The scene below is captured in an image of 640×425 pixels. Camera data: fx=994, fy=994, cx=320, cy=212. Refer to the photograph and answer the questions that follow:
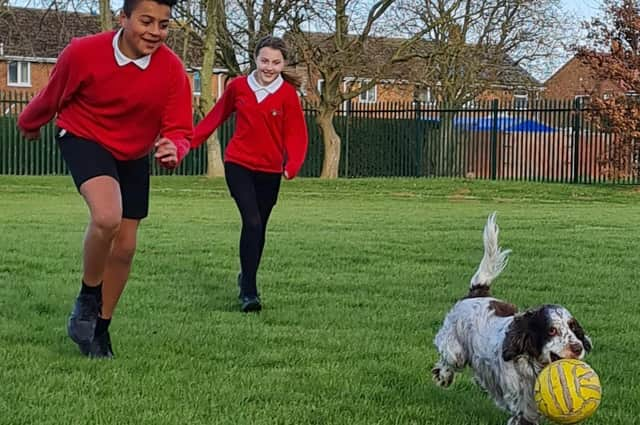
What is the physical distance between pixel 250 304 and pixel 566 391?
363 centimetres

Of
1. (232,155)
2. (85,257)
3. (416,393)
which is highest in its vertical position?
(232,155)

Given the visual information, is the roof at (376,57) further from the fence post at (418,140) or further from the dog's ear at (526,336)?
the dog's ear at (526,336)

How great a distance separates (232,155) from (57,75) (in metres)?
2.42

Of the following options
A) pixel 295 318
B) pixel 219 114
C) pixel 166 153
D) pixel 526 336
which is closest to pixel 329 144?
pixel 219 114

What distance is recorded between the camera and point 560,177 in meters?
29.8

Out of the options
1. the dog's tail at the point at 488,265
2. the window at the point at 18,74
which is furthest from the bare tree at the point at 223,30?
the dog's tail at the point at 488,265

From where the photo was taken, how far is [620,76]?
87.1 feet

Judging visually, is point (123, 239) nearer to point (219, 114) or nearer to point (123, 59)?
point (123, 59)

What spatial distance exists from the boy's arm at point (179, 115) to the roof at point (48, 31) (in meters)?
22.7

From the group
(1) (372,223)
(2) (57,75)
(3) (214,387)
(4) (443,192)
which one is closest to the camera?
(3) (214,387)

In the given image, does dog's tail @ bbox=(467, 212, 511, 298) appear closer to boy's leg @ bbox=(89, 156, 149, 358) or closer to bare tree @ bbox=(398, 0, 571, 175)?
boy's leg @ bbox=(89, 156, 149, 358)

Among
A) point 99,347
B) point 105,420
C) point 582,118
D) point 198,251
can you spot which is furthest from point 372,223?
point 582,118

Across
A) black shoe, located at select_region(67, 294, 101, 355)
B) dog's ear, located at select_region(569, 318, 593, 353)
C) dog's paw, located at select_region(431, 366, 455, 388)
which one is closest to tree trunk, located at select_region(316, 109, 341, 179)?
black shoe, located at select_region(67, 294, 101, 355)

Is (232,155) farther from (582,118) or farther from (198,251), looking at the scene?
(582,118)
